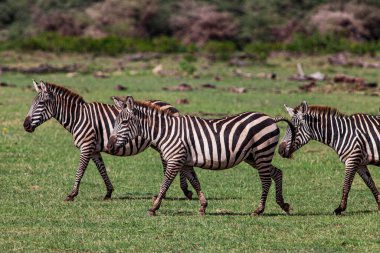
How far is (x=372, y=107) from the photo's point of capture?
88.5ft

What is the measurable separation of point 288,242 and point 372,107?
17.2 m

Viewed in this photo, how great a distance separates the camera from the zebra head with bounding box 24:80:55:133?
14023mm

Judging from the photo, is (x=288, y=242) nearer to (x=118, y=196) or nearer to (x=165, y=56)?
(x=118, y=196)

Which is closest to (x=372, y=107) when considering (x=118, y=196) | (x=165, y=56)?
(x=118, y=196)

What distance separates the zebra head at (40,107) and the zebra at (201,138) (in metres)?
2.01

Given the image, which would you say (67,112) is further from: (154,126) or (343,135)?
(343,135)

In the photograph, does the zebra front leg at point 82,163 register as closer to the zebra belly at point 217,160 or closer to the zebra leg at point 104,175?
the zebra leg at point 104,175

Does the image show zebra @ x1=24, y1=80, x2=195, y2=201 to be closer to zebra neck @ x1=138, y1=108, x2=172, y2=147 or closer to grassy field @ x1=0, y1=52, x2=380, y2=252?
grassy field @ x1=0, y1=52, x2=380, y2=252

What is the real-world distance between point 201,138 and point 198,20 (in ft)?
164

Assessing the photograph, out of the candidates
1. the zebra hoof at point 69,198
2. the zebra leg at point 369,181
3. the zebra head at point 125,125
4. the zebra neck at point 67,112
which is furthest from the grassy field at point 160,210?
the zebra neck at point 67,112

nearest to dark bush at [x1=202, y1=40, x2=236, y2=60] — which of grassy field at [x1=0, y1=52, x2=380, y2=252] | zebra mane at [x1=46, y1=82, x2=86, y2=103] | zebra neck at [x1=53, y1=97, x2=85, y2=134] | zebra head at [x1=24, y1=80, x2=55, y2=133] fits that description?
grassy field at [x1=0, y1=52, x2=380, y2=252]

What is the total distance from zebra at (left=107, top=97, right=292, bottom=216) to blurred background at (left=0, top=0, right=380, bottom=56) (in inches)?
1739

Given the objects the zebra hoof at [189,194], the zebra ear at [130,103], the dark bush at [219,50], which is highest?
the zebra ear at [130,103]

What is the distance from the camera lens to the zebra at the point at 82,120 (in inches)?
548
